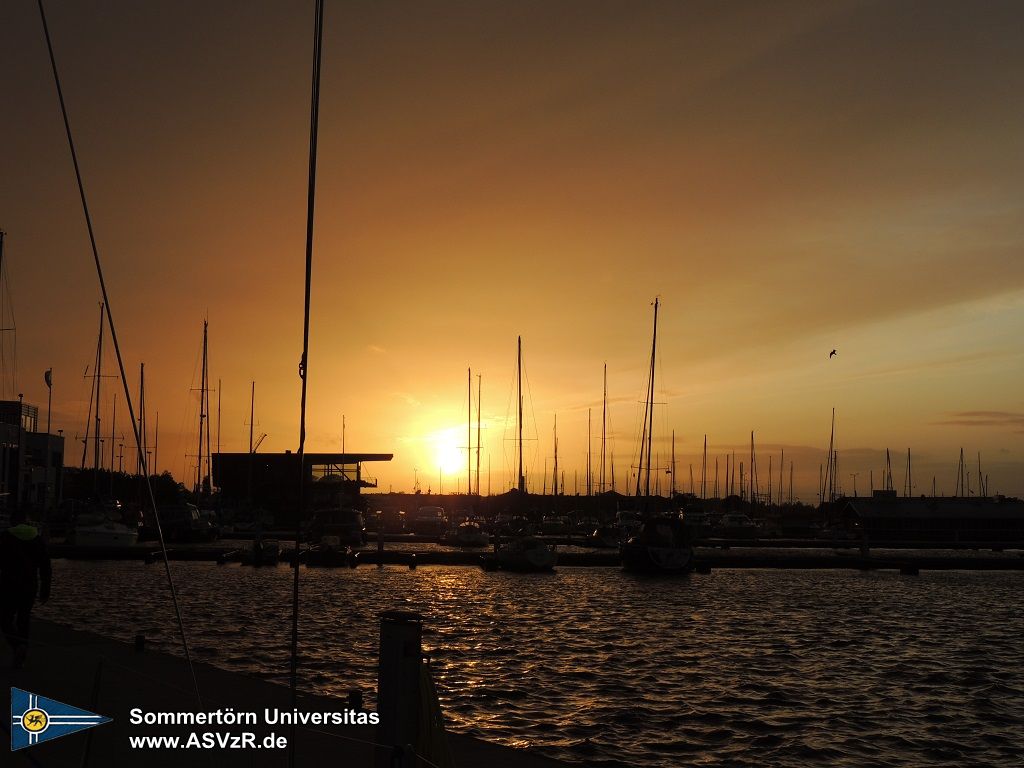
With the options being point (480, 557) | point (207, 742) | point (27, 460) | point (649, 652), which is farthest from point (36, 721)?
point (27, 460)

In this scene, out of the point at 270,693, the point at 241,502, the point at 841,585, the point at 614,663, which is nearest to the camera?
the point at 270,693

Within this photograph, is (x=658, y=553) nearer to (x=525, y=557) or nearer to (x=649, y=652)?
(x=525, y=557)

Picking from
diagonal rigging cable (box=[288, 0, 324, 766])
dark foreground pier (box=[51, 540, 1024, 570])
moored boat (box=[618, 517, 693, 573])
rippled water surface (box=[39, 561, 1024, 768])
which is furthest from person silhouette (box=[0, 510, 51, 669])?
moored boat (box=[618, 517, 693, 573])

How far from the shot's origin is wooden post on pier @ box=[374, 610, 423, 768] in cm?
927

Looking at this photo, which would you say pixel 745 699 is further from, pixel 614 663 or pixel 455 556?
pixel 455 556

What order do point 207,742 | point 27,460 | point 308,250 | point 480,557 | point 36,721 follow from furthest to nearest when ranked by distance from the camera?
1. point 27,460
2. point 480,557
3. point 207,742
4. point 36,721
5. point 308,250

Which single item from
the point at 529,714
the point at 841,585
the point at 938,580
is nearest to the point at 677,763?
the point at 529,714

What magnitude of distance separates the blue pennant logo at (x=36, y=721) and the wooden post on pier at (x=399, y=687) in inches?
127

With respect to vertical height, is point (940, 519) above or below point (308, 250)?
below

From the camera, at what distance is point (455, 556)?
69625 mm

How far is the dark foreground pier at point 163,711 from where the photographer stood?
10.9 meters

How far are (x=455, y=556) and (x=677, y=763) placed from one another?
5182 cm

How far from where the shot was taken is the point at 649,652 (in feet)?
109

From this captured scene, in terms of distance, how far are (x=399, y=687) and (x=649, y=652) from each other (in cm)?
2558
